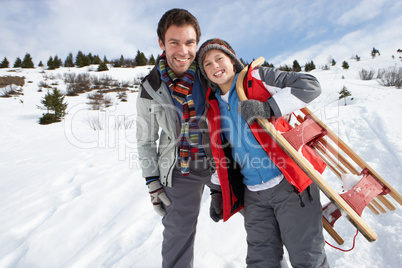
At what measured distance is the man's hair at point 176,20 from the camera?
1531mm

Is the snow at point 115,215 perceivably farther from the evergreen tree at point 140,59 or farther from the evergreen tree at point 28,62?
the evergreen tree at point 28,62

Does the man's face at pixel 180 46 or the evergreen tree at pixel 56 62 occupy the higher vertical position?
the evergreen tree at pixel 56 62

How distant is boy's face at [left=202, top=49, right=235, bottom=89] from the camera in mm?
1624

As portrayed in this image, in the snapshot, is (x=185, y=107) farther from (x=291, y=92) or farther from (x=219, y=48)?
(x=291, y=92)

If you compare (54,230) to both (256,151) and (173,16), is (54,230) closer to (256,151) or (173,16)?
(256,151)

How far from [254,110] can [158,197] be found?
1.11 m

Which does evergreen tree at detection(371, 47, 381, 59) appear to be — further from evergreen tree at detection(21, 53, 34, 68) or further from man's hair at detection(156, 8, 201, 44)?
evergreen tree at detection(21, 53, 34, 68)

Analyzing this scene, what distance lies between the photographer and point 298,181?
1412mm

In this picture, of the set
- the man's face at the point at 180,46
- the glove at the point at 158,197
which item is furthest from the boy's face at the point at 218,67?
the glove at the point at 158,197

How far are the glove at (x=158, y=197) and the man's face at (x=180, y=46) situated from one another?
3.33ft

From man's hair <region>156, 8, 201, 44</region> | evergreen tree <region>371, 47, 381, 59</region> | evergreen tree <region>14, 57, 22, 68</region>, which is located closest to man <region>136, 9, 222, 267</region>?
man's hair <region>156, 8, 201, 44</region>

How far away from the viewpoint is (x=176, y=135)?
69.2 inches

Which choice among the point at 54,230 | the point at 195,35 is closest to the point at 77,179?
the point at 54,230

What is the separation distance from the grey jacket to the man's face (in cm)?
18
